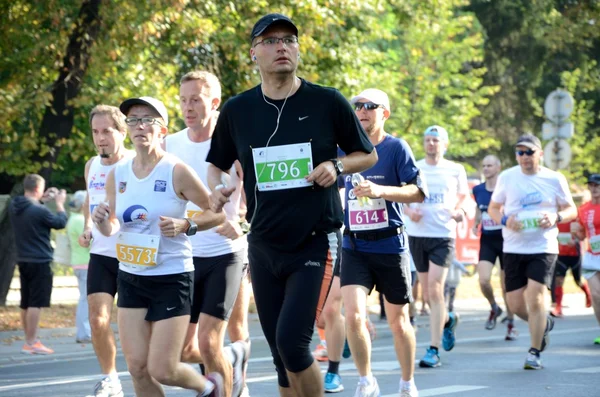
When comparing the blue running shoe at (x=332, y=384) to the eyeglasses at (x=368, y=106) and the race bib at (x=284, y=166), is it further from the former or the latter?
the race bib at (x=284, y=166)

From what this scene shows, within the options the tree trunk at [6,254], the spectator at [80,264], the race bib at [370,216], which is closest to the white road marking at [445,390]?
the race bib at [370,216]

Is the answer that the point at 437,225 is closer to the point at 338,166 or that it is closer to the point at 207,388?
the point at 207,388

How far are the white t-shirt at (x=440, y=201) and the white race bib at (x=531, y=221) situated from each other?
1.37 meters

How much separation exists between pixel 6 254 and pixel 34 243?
3.91m

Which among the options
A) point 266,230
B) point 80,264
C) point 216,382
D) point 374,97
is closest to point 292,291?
point 266,230

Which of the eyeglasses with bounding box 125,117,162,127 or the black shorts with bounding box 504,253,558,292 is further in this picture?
the black shorts with bounding box 504,253,558,292

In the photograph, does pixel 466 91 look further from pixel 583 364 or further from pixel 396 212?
pixel 396 212

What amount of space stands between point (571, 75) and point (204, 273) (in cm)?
3099

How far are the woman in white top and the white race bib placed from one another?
15.8 ft

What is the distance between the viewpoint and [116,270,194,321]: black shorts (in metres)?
6.57

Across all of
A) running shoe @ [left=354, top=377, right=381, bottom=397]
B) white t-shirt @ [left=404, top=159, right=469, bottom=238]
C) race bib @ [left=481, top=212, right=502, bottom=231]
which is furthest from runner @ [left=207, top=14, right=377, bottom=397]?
race bib @ [left=481, top=212, right=502, bottom=231]

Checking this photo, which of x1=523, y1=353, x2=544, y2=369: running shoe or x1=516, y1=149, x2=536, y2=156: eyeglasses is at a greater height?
x1=516, y1=149, x2=536, y2=156: eyeglasses

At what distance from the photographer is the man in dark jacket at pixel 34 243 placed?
13.3m

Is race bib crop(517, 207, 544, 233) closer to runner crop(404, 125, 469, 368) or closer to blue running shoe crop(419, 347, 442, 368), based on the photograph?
runner crop(404, 125, 469, 368)
